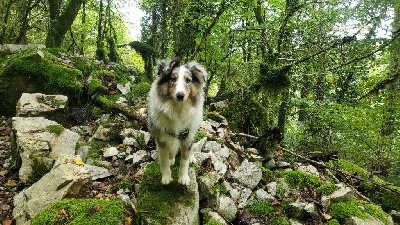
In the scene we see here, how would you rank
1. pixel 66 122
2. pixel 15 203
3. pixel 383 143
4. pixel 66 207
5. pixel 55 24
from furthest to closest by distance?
1. pixel 55 24
2. pixel 66 122
3. pixel 383 143
4. pixel 15 203
5. pixel 66 207

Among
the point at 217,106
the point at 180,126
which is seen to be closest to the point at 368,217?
the point at 180,126

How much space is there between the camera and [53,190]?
11.0ft

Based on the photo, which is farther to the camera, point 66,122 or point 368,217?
point 66,122

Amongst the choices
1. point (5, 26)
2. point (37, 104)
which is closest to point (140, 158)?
point (37, 104)

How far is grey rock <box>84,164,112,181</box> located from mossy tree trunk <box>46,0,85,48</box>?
8.08 m

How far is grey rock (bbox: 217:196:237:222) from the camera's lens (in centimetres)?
351

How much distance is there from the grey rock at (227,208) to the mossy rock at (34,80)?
6.04 meters

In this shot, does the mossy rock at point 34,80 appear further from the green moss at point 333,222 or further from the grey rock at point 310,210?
the green moss at point 333,222

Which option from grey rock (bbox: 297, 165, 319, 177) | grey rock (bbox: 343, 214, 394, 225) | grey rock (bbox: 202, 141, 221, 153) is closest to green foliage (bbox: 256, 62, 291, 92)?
grey rock (bbox: 297, 165, 319, 177)

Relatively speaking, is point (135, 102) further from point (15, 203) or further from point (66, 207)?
point (66, 207)

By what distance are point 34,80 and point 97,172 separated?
14.7ft

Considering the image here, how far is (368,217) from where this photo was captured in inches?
144

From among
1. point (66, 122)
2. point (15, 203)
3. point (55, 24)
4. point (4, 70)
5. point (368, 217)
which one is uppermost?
point (55, 24)

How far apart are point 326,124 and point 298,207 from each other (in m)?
5.07
